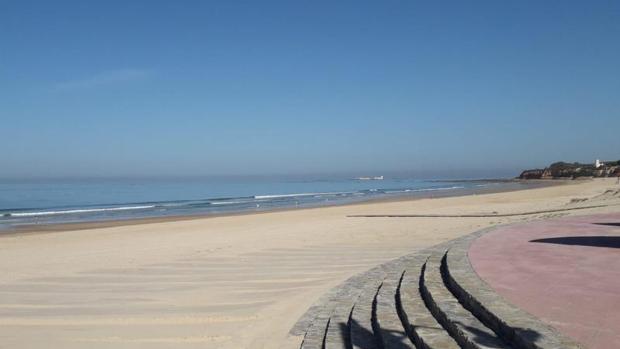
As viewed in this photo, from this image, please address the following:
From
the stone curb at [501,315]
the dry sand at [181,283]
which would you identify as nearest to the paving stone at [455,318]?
the stone curb at [501,315]

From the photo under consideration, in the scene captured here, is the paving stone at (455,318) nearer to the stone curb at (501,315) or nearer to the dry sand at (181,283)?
the stone curb at (501,315)

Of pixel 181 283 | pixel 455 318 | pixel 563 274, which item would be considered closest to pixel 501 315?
pixel 455 318

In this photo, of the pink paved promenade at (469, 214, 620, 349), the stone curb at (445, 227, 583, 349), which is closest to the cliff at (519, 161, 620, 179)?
the pink paved promenade at (469, 214, 620, 349)

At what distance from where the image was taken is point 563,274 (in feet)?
19.6

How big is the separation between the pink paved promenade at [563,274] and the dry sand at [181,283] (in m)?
2.20

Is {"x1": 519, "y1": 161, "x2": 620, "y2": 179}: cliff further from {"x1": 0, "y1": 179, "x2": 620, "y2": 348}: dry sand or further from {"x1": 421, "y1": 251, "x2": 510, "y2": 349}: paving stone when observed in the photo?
{"x1": 421, "y1": 251, "x2": 510, "y2": 349}: paving stone

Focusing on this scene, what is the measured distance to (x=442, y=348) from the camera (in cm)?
403

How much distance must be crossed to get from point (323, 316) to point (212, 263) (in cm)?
454

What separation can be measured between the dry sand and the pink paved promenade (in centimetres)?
220

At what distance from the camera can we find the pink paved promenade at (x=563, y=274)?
4.11 m

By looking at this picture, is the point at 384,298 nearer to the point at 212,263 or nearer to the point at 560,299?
the point at 560,299

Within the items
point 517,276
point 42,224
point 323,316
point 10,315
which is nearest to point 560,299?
point 517,276

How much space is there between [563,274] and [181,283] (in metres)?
5.40

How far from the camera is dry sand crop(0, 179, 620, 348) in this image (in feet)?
18.5
